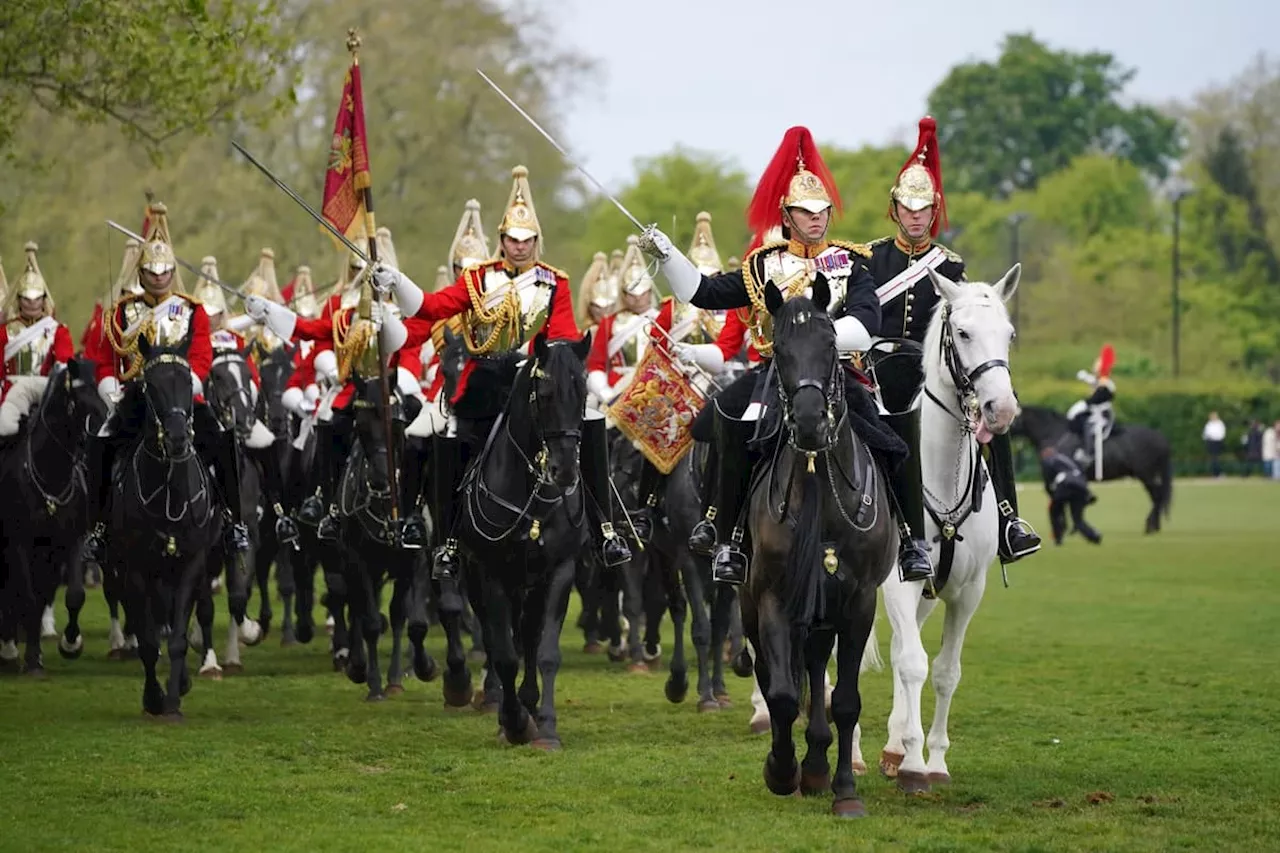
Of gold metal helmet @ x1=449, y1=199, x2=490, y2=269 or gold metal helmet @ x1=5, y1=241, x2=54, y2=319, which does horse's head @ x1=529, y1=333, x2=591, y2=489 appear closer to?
gold metal helmet @ x1=449, y1=199, x2=490, y2=269

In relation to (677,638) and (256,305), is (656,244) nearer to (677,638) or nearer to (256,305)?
(256,305)

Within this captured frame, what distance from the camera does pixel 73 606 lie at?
18719mm

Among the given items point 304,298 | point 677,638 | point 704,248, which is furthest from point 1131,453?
point 677,638

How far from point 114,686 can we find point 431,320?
4.80 meters

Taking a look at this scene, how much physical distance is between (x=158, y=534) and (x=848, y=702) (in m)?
5.74

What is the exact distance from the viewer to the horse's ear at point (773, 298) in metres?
10.1

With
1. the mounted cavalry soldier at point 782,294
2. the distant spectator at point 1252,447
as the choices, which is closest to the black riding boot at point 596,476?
the mounted cavalry soldier at point 782,294

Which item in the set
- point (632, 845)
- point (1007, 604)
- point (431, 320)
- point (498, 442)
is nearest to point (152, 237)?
point (431, 320)

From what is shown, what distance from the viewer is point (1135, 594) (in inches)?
1001

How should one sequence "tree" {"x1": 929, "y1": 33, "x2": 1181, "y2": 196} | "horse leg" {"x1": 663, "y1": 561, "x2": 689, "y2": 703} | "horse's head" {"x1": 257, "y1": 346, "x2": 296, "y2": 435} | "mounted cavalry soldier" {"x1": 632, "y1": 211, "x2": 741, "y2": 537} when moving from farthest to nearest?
1. "tree" {"x1": 929, "y1": 33, "x2": 1181, "y2": 196}
2. "horse's head" {"x1": 257, "y1": 346, "x2": 296, "y2": 435}
3. "horse leg" {"x1": 663, "y1": 561, "x2": 689, "y2": 703}
4. "mounted cavalry soldier" {"x1": 632, "y1": 211, "x2": 741, "y2": 537}

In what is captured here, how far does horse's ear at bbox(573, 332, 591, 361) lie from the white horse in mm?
1999

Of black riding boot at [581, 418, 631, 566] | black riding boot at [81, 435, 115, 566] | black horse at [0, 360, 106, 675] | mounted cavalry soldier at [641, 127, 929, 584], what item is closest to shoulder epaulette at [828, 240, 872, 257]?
mounted cavalry soldier at [641, 127, 929, 584]

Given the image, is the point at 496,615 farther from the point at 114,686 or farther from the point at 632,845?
the point at 114,686

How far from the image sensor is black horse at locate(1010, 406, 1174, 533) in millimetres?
37719
